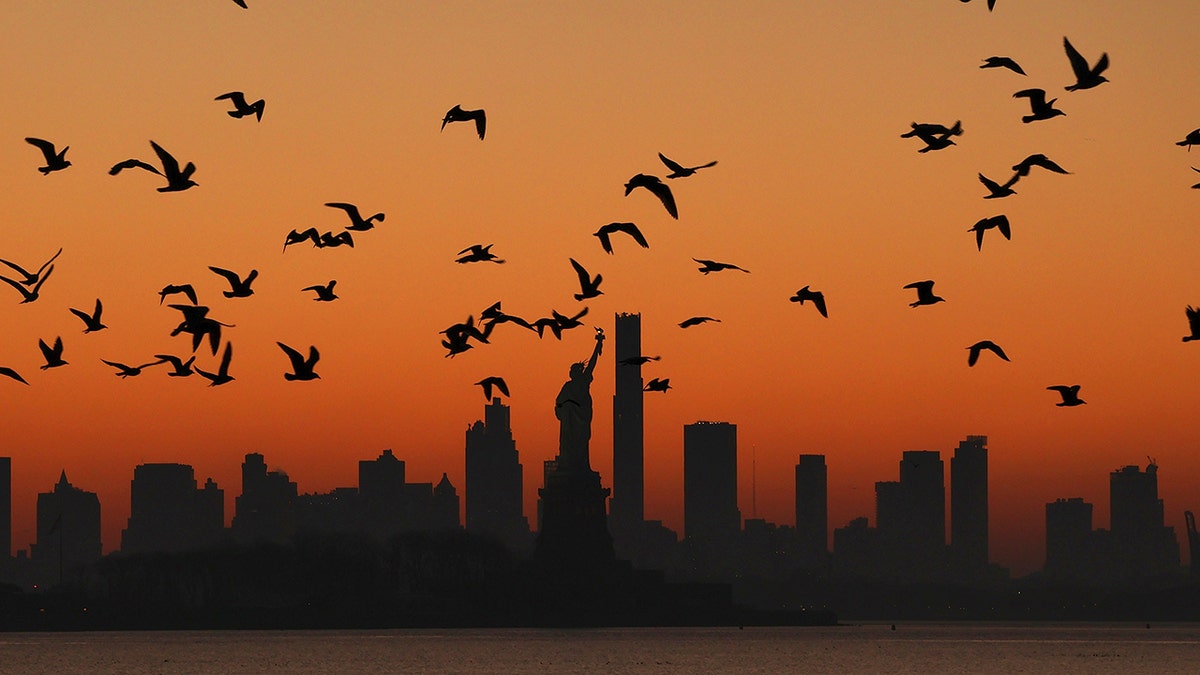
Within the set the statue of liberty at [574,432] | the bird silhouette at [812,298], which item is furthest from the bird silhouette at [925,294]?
the statue of liberty at [574,432]

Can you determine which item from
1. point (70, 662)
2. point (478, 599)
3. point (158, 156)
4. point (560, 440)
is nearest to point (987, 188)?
point (158, 156)

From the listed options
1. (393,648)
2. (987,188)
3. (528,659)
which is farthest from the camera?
(393,648)

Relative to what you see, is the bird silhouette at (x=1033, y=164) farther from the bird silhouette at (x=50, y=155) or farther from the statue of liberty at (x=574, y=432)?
the statue of liberty at (x=574, y=432)

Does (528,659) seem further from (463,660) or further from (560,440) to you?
(560,440)

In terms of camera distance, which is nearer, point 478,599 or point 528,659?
point 528,659

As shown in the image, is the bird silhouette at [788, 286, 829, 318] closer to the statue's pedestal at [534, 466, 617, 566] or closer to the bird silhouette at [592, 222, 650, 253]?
the bird silhouette at [592, 222, 650, 253]

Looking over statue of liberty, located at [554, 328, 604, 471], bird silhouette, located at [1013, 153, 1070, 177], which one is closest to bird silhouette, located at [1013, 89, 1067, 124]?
bird silhouette, located at [1013, 153, 1070, 177]

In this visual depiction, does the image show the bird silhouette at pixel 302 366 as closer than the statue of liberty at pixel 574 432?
Yes

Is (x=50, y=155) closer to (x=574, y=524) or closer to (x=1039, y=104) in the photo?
(x=1039, y=104)
